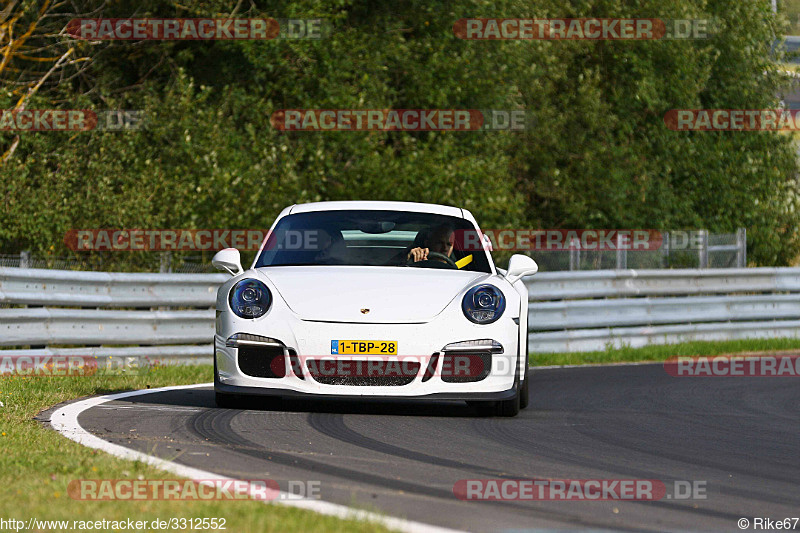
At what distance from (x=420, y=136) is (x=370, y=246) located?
1354 centimetres

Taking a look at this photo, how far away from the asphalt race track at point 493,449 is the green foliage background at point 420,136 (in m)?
7.55

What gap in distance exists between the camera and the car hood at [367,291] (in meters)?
7.58

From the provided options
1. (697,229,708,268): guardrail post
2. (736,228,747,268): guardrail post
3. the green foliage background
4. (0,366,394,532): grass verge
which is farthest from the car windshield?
(736,228,747,268): guardrail post

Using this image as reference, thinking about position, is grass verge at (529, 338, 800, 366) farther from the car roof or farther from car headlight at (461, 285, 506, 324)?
car headlight at (461, 285, 506, 324)

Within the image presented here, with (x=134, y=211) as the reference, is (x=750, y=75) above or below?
above

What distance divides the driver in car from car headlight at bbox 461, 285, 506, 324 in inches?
33.6

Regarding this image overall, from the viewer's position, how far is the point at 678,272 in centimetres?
1681

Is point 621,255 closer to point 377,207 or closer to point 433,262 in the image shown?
point 377,207

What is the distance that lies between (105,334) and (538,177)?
16.7 meters

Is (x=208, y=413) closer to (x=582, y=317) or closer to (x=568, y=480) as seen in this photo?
(x=568, y=480)

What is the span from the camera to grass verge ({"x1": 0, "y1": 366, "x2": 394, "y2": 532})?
4371 millimetres

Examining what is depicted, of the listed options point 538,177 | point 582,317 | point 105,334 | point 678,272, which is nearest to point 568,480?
point 105,334

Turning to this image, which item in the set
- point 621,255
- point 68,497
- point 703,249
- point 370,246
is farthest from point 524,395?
point 703,249

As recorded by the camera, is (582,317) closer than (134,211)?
Yes
